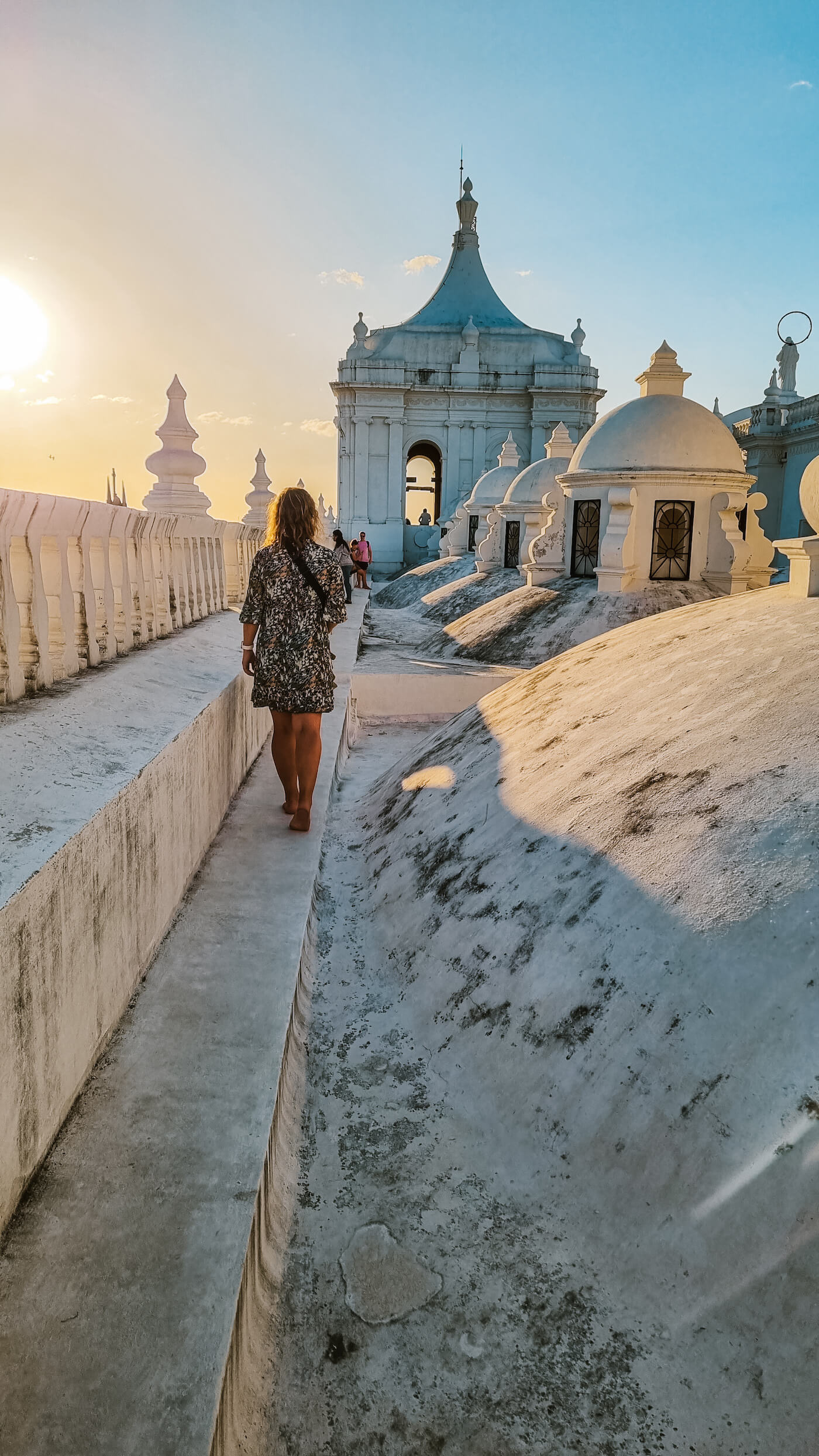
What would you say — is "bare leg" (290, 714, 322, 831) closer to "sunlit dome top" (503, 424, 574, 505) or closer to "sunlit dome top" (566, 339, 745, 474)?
"sunlit dome top" (566, 339, 745, 474)

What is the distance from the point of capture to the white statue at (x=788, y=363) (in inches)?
1133

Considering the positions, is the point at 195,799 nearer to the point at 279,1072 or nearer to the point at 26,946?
the point at 279,1072

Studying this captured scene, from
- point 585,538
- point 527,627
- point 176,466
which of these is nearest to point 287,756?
point 176,466

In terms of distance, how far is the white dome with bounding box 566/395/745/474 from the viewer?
12328 mm

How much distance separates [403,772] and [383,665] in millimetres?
5877

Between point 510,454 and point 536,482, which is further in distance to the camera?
point 510,454

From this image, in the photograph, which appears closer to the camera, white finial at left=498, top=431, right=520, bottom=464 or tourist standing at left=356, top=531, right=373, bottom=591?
tourist standing at left=356, top=531, right=373, bottom=591

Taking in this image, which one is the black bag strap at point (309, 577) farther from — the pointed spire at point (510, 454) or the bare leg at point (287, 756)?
the pointed spire at point (510, 454)

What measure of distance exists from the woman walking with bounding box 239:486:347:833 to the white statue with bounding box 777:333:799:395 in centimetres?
2876

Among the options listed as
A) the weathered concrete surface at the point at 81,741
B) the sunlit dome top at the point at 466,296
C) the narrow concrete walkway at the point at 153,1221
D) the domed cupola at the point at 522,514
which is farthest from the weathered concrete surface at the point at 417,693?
the sunlit dome top at the point at 466,296

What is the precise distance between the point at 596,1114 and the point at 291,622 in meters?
2.16

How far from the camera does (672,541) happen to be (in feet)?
41.2

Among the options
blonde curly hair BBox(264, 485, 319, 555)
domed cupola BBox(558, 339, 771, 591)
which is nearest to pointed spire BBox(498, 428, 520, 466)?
domed cupola BBox(558, 339, 771, 591)

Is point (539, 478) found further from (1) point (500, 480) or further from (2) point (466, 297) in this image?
(2) point (466, 297)
